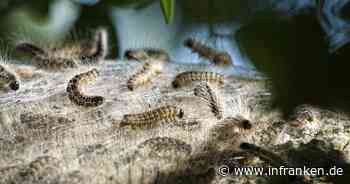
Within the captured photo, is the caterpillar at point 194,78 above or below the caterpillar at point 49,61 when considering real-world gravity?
below

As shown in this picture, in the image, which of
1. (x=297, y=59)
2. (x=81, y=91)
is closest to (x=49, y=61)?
(x=81, y=91)

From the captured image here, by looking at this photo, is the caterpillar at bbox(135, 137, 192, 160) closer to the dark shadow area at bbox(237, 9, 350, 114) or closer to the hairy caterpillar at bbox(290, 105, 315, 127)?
the hairy caterpillar at bbox(290, 105, 315, 127)

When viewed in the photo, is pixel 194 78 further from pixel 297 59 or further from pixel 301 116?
pixel 297 59

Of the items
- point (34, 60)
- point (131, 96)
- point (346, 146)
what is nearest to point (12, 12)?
point (34, 60)

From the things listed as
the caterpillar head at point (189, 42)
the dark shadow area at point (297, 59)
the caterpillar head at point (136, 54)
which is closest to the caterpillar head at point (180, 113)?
the dark shadow area at point (297, 59)

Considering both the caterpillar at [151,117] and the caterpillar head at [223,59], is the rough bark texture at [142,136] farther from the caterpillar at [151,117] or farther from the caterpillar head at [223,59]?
the caterpillar head at [223,59]

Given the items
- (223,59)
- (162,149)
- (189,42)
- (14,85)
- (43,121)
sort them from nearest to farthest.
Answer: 1. (162,149)
2. (43,121)
3. (14,85)
4. (223,59)
5. (189,42)

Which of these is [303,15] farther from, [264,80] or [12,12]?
[12,12]
